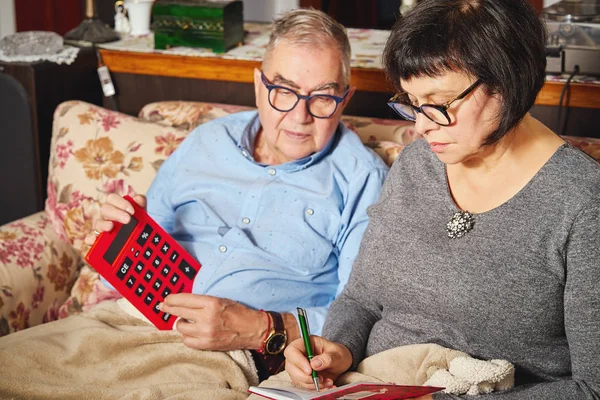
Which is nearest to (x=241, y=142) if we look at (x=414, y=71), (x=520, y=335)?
(x=414, y=71)

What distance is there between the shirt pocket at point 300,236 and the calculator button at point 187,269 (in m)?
0.15

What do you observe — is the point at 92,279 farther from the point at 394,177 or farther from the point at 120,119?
the point at 394,177

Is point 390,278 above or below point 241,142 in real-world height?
below

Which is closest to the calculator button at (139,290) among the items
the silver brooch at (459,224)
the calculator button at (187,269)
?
the calculator button at (187,269)

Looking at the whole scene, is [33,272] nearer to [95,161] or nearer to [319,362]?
[95,161]

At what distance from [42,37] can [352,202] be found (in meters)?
1.26

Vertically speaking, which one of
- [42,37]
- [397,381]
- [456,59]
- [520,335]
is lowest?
A: [397,381]

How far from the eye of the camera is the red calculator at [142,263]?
5.33 feet

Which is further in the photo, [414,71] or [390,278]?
[390,278]

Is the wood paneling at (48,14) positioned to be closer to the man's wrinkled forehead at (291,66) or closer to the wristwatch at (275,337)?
the man's wrinkled forehead at (291,66)

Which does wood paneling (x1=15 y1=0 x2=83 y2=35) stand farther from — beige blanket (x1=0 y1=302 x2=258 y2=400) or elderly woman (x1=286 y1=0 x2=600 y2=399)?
elderly woman (x1=286 y1=0 x2=600 y2=399)

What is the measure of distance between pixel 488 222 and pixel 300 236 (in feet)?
1.65

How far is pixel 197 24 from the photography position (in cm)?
240

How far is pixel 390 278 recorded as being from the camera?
1.47 meters
